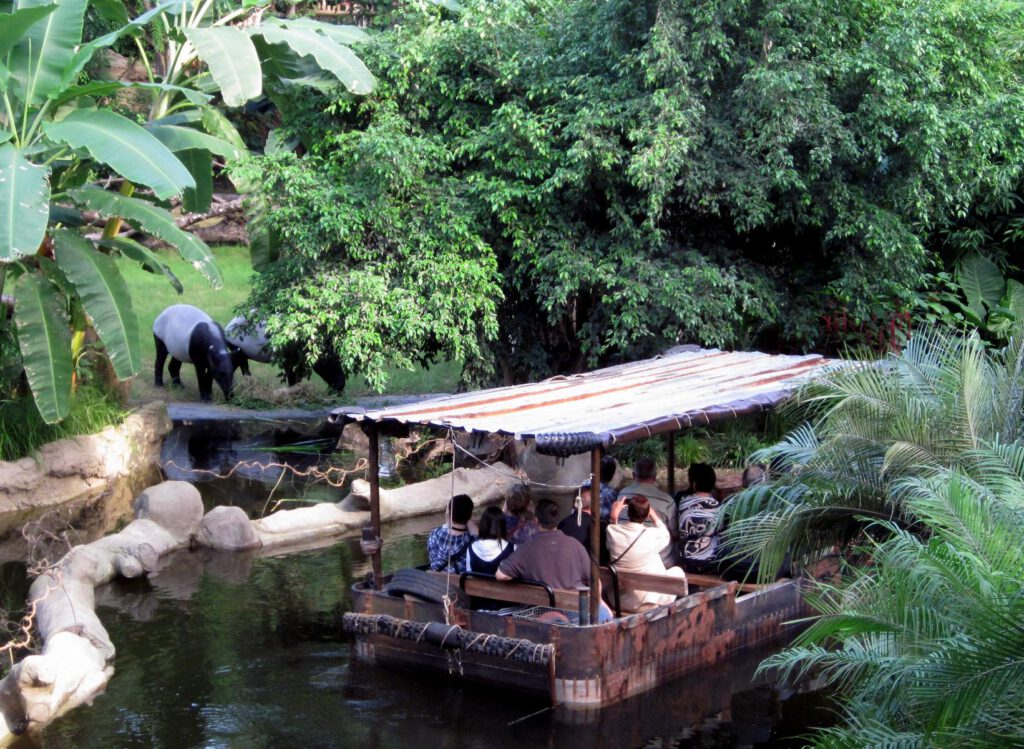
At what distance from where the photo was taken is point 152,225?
11773mm

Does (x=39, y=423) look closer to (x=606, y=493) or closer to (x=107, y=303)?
(x=107, y=303)

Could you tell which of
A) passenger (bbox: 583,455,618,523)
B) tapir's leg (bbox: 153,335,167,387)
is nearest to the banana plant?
passenger (bbox: 583,455,618,523)

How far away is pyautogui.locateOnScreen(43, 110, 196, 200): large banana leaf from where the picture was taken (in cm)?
1016

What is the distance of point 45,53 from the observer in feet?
38.3

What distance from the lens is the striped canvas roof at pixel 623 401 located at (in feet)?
26.7

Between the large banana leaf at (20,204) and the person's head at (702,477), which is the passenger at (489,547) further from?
the large banana leaf at (20,204)

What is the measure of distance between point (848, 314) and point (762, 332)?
4.07 ft

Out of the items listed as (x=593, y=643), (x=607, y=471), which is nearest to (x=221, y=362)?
(x=607, y=471)

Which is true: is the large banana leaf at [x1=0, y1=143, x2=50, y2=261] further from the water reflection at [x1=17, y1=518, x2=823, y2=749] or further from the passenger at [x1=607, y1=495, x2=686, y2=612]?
the passenger at [x1=607, y1=495, x2=686, y2=612]

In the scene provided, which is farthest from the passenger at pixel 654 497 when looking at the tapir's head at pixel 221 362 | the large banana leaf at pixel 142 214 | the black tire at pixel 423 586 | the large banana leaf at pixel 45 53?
the tapir's head at pixel 221 362

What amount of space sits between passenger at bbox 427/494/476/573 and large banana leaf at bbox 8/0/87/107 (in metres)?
6.05

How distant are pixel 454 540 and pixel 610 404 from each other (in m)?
1.54

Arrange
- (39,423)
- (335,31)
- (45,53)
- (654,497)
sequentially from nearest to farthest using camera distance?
(654,497)
(45,53)
(39,423)
(335,31)

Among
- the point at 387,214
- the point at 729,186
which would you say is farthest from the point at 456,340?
the point at 729,186
